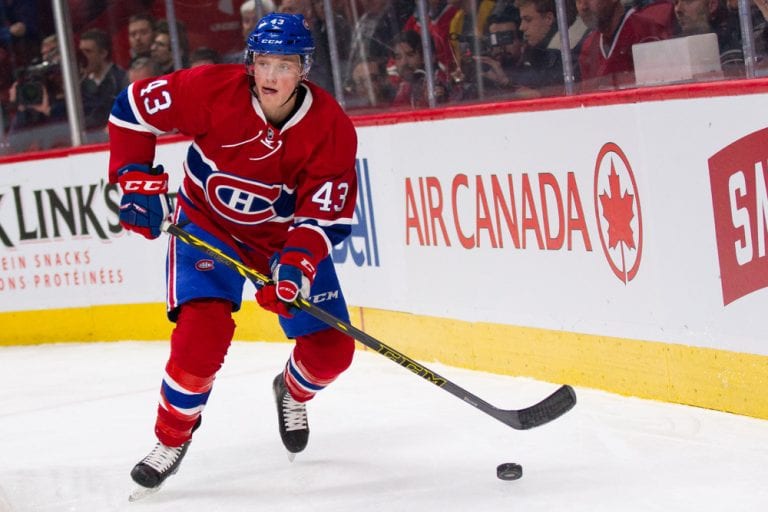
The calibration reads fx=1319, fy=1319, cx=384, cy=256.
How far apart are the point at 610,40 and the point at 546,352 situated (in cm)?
98

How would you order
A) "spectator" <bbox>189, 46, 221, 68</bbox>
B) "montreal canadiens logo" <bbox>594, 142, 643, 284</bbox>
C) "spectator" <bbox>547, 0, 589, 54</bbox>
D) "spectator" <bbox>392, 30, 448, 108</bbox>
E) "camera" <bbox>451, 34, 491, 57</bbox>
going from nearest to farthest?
"montreal canadiens logo" <bbox>594, 142, 643, 284</bbox>
"spectator" <bbox>547, 0, 589, 54</bbox>
"camera" <bbox>451, 34, 491, 57</bbox>
"spectator" <bbox>392, 30, 448, 108</bbox>
"spectator" <bbox>189, 46, 221, 68</bbox>

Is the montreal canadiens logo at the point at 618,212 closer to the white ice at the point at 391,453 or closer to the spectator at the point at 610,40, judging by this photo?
the spectator at the point at 610,40

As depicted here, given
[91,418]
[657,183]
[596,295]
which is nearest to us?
[657,183]

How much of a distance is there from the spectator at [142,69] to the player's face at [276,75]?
2.92 m

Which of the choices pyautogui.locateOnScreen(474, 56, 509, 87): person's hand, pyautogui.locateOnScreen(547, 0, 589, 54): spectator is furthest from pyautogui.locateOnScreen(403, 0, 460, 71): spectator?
pyautogui.locateOnScreen(547, 0, 589, 54): spectator

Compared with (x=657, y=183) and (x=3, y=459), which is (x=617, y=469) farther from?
(x=3, y=459)

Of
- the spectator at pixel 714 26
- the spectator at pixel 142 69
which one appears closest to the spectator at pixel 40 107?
the spectator at pixel 142 69

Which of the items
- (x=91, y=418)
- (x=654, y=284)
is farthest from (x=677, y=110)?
(x=91, y=418)

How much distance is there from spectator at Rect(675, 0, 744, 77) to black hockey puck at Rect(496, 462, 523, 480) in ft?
3.86

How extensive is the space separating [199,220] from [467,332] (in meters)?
1.38

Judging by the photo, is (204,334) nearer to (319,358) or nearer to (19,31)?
(319,358)

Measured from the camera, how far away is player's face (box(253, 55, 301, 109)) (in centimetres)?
306

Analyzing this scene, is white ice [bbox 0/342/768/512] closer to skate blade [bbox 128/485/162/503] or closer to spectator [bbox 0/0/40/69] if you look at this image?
skate blade [bbox 128/485/162/503]

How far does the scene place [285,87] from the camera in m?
3.10
